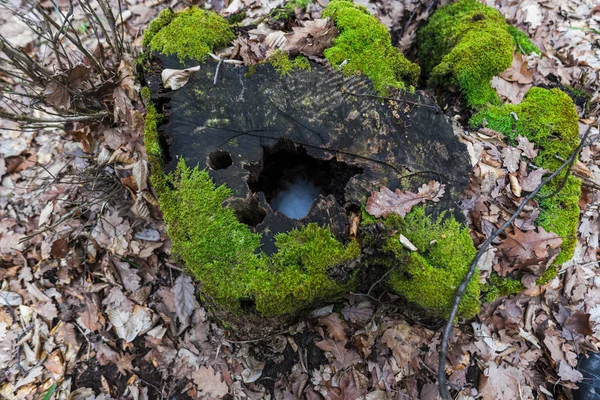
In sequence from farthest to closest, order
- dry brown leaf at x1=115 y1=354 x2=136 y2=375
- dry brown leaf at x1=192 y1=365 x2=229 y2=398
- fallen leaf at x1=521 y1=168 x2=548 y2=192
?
dry brown leaf at x1=115 y1=354 x2=136 y2=375 → dry brown leaf at x1=192 y1=365 x2=229 y2=398 → fallen leaf at x1=521 y1=168 x2=548 y2=192

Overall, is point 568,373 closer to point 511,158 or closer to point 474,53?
point 511,158

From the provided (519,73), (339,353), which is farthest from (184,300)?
(519,73)

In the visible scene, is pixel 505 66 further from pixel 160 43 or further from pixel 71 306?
pixel 71 306

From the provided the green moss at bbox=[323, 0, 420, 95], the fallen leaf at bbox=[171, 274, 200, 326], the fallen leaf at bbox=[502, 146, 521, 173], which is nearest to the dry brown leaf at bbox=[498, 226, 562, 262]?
the fallen leaf at bbox=[502, 146, 521, 173]

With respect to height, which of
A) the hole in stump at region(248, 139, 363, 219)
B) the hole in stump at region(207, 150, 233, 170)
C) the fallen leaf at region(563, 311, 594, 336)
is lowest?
the fallen leaf at region(563, 311, 594, 336)

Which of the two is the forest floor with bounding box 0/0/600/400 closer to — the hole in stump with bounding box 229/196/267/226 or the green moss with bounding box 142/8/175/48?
the green moss with bounding box 142/8/175/48

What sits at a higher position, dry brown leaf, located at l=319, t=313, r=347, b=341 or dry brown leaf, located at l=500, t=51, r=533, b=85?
dry brown leaf, located at l=500, t=51, r=533, b=85

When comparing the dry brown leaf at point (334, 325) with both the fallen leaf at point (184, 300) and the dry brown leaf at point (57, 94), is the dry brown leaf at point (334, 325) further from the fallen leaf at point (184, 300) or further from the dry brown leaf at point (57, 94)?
the dry brown leaf at point (57, 94)

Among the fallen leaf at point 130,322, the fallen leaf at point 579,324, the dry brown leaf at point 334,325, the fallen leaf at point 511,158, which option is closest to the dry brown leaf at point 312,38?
the fallen leaf at point 511,158

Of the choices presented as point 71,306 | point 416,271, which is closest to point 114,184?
point 71,306
